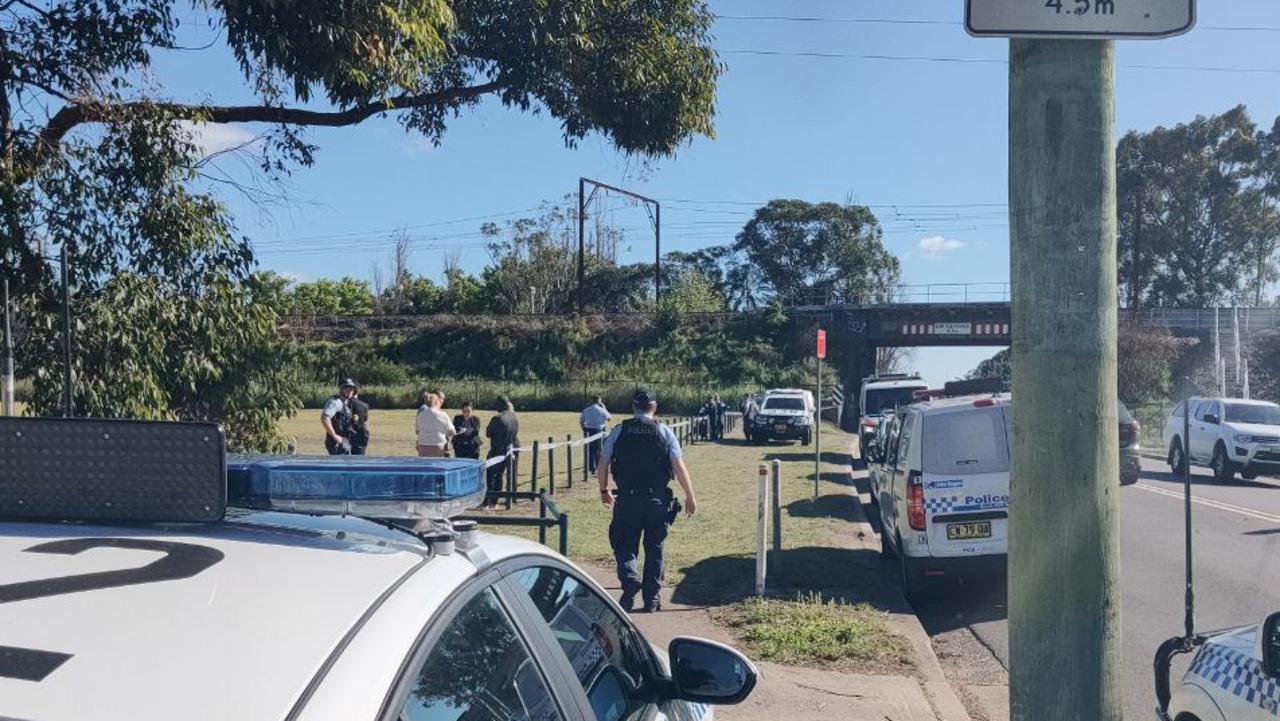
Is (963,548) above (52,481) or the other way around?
the other way around

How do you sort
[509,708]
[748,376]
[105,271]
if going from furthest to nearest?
[748,376] → [105,271] → [509,708]

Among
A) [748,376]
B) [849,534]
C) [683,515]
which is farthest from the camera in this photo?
[748,376]

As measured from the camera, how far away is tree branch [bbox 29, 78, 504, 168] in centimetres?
809

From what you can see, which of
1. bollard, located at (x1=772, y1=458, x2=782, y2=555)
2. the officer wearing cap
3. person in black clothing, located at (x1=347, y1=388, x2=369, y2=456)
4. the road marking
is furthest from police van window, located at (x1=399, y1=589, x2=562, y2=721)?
the road marking

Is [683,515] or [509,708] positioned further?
[683,515]

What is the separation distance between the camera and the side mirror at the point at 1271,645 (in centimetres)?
349

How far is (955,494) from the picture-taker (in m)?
10.1

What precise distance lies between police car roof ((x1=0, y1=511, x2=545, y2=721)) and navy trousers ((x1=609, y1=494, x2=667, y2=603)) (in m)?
6.67

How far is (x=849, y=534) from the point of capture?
14.1 meters

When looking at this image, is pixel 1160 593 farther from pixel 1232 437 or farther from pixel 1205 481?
pixel 1205 481

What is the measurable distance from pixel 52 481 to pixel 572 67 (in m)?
7.61

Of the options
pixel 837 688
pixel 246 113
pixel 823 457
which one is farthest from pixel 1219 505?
pixel 246 113

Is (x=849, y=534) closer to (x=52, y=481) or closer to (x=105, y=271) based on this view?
(x=105, y=271)

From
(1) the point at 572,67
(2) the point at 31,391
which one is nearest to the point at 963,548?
(1) the point at 572,67
